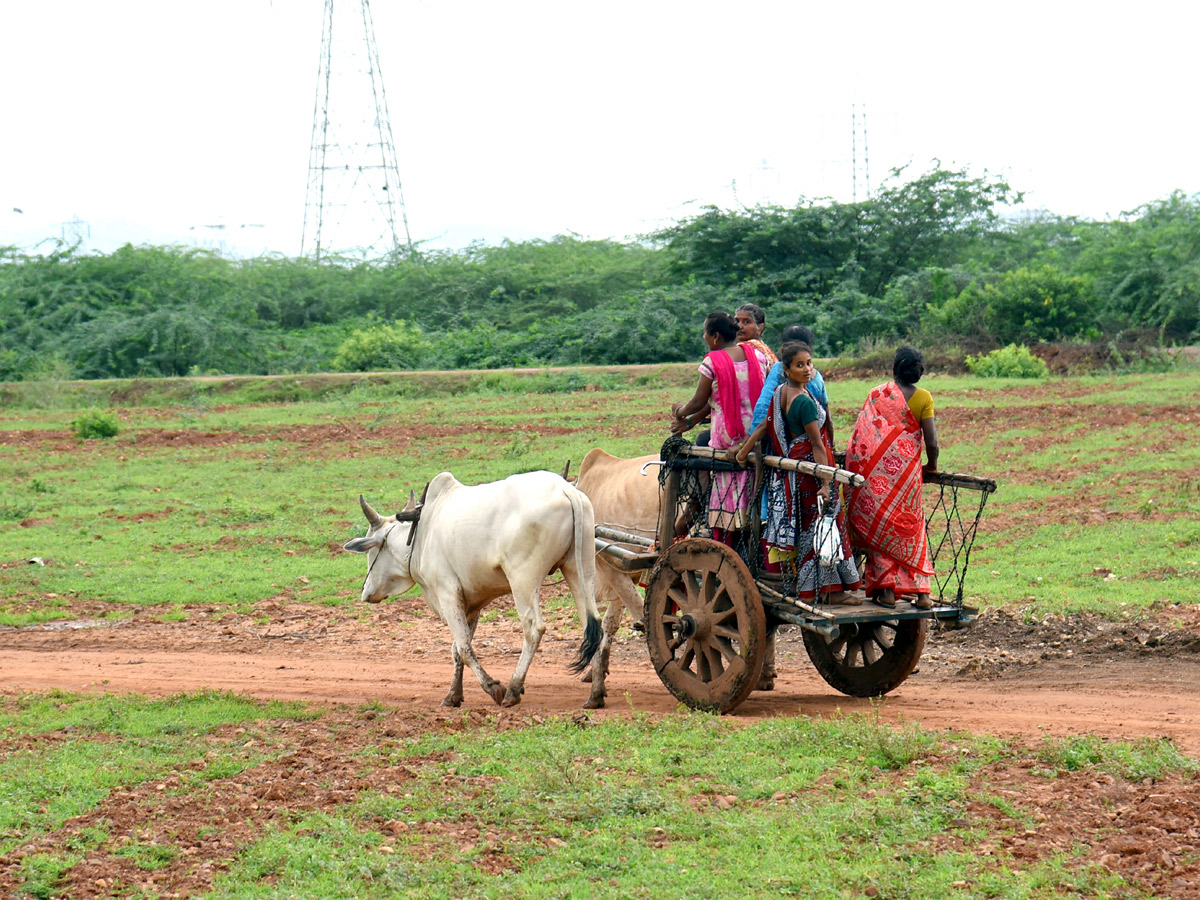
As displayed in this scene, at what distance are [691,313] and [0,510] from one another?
64.2 feet

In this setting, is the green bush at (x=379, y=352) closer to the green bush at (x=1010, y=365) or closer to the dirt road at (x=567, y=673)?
the green bush at (x=1010, y=365)

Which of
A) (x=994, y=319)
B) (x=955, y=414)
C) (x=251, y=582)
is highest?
(x=994, y=319)

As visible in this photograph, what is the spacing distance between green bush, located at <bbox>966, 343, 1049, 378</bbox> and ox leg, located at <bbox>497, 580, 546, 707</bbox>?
67.7 feet

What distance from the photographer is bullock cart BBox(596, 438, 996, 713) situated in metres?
6.88

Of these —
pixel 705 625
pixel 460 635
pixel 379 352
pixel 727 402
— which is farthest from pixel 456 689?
pixel 379 352

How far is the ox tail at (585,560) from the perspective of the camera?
7.83 meters

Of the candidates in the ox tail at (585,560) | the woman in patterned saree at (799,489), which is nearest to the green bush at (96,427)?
the ox tail at (585,560)

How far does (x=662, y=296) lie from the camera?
108 ft

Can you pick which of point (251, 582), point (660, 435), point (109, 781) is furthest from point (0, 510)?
point (109, 781)

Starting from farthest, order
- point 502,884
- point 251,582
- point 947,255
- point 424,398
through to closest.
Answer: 1. point 947,255
2. point 424,398
3. point 251,582
4. point 502,884

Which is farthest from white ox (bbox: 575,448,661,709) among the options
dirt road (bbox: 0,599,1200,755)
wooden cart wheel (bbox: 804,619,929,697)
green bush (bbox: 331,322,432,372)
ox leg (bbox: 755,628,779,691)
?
green bush (bbox: 331,322,432,372)

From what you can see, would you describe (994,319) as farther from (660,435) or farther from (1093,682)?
(1093,682)

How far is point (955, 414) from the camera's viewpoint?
20.8 m

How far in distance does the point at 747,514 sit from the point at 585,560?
1178 millimetres
